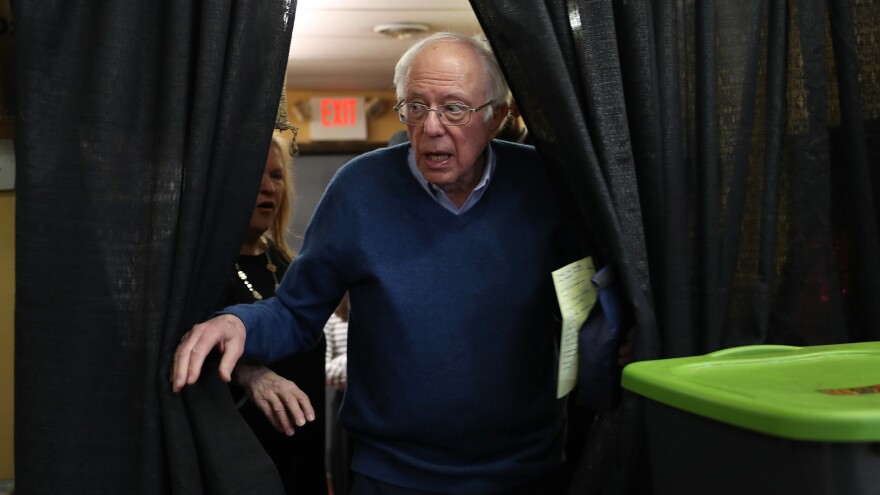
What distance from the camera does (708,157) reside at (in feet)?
4.70

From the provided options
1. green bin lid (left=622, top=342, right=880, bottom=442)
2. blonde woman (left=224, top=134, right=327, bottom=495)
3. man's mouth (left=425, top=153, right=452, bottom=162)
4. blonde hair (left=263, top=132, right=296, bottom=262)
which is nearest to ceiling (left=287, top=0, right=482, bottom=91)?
blonde hair (left=263, top=132, right=296, bottom=262)

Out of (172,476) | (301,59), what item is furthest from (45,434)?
(301,59)

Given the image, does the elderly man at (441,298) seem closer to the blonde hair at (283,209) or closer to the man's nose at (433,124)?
the man's nose at (433,124)

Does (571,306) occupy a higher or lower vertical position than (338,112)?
A: lower

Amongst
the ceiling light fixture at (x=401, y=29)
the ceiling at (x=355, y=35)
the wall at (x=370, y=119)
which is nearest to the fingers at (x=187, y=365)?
the ceiling at (x=355, y=35)

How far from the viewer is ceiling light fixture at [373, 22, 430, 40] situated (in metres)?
4.65

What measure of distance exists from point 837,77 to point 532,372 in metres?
0.77

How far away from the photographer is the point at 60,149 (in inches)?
45.2

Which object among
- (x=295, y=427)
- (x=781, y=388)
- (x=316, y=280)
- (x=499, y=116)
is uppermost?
(x=499, y=116)

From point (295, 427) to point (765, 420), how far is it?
1.27 m

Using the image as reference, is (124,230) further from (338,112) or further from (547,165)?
(338,112)

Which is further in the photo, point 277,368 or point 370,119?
point 370,119

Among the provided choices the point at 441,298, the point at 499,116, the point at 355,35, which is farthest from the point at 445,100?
the point at 355,35

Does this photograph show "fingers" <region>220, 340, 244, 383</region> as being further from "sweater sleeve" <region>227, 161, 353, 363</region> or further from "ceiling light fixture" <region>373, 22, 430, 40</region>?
"ceiling light fixture" <region>373, 22, 430, 40</region>
